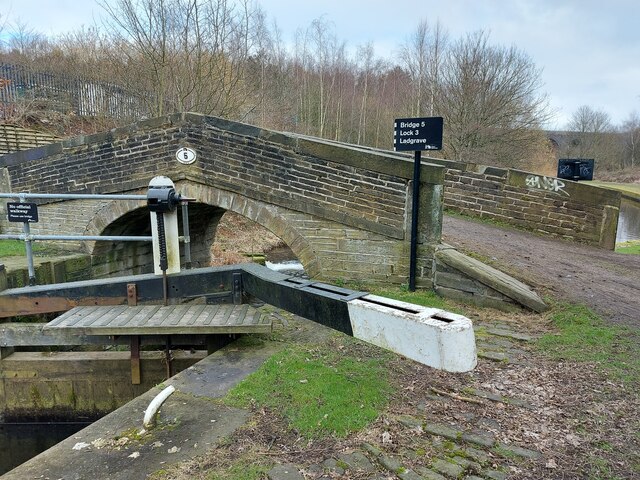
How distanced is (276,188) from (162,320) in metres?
3.44

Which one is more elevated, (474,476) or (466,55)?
(466,55)

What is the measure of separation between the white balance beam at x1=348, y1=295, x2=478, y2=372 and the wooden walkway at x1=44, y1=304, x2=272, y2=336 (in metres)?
1.58

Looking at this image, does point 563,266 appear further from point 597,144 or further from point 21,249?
point 597,144

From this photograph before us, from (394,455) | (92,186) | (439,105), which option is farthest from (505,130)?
(394,455)

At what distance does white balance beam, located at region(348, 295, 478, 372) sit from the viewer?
7.10 ft

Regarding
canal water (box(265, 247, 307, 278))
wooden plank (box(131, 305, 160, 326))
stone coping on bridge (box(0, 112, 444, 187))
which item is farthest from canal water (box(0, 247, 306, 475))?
canal water (box(265, 247, 307, 278))

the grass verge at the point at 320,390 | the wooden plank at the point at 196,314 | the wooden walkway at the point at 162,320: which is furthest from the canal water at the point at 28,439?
the grass verge at the point at 320,390

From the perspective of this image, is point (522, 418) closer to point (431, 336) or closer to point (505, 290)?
point (431, 336)

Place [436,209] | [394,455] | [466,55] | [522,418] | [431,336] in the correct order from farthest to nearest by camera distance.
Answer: [466,55], [436,209], [522,418], [394,455], [431,336]

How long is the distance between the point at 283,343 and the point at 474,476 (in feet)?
7.52

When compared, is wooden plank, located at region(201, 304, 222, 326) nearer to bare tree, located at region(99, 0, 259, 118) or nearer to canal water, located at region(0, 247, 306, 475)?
canal water, located at region(0, 247, 306, 475)

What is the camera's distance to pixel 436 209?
6.21 m

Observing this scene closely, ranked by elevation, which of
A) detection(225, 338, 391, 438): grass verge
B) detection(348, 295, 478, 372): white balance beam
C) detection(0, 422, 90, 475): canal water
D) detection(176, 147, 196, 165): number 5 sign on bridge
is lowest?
detection(0, 422, 90, 475): canal water

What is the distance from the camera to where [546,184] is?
9.00m
